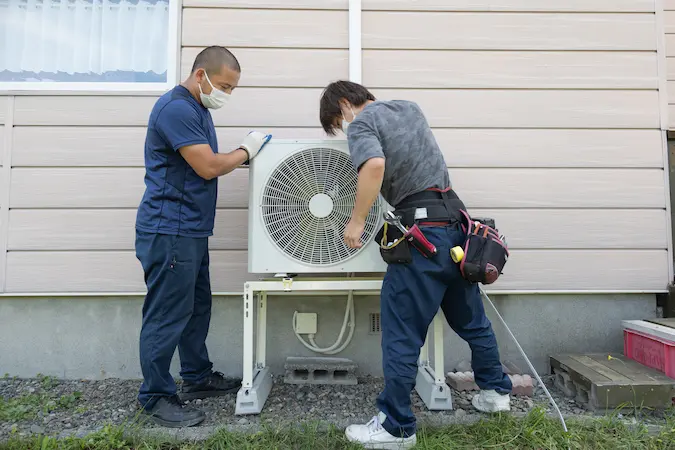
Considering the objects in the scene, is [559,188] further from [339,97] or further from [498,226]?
[339,97]

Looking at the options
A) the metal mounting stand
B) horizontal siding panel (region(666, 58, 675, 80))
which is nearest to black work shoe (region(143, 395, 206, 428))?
the metal mounting stand

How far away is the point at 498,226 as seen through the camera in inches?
97.7

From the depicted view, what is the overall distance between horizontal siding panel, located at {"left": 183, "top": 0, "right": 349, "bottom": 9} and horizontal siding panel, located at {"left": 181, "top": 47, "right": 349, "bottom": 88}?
255 millimetres

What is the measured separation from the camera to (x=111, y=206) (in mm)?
2443

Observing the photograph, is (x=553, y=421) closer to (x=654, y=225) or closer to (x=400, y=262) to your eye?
(x=400, y=262)

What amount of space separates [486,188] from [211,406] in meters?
1.87

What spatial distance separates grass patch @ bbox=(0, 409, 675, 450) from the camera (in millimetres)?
1681

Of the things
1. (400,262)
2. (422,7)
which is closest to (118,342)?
(400,262)

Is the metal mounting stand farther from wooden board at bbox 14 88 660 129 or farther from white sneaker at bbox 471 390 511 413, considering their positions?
wooden board at bbox 14 88 660 129

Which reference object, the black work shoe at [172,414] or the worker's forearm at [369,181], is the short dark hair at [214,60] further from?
the black work shoe at [172,414]

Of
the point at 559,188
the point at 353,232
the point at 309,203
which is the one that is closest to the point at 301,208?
the point at 309,203

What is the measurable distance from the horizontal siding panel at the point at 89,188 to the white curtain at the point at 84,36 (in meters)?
0.59

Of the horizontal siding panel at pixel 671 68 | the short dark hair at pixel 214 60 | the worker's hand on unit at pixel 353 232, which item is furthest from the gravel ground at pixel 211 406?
the horizontal siding panel at pixel 671 68

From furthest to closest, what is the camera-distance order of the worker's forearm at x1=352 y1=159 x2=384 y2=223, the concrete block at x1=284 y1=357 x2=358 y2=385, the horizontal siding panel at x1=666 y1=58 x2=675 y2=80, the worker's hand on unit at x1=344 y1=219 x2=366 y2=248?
the horizontal siding panel at x1=666 y1=58 x2=675 y2=80 → the concrete block at x1=284 y1=357 x2=358 y2=385 → the worker's hand on unit at x1=344 y1=219 x2=366 y2=248 → the worker's forearm at x1=352 y1=159 x2=384 y2=223
